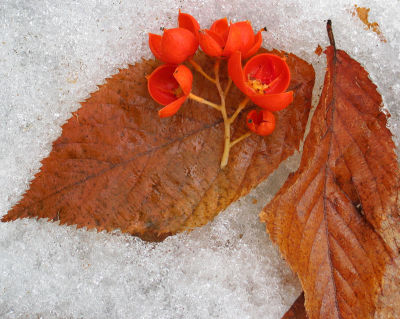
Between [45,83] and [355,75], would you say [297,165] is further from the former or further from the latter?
[45,83]

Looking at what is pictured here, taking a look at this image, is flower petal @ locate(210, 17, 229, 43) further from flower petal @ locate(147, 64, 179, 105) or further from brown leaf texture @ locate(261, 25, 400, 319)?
brown leaf texture @ locate(261, 25, 400, 319)

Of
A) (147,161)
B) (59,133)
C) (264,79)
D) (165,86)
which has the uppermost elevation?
(264,79)

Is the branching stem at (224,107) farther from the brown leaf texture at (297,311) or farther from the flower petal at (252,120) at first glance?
the brown leaf texture at (297,311)

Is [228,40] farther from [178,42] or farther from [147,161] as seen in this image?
[147,161]

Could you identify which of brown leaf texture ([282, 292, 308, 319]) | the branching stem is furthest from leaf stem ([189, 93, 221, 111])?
brown leaf texture ([282, 292, 308, 319])

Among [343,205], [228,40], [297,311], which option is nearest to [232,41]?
[228,40]

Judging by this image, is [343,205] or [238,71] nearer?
[238,71]

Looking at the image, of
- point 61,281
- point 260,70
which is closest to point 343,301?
point 260,70
